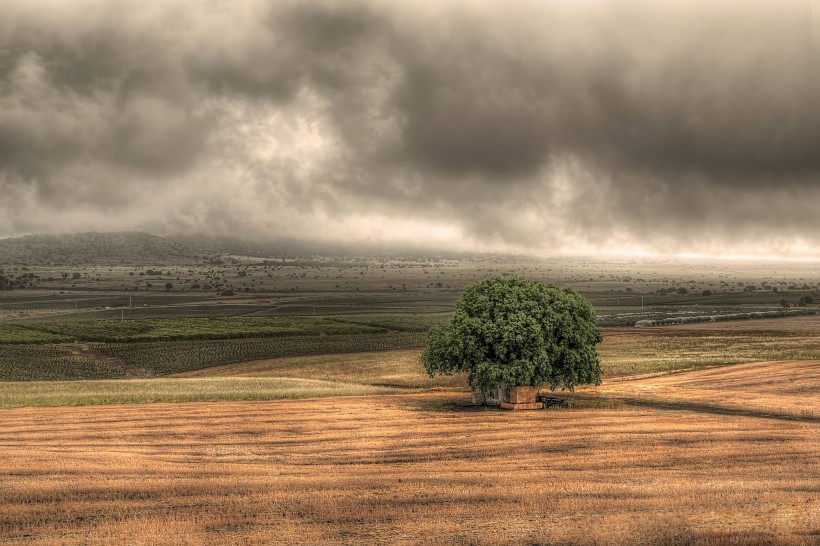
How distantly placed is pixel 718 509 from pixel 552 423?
17.8m

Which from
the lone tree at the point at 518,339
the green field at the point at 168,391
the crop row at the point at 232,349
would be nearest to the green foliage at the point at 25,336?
the crop row at the point at 232,349

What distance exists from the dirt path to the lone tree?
173 ft

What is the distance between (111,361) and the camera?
102188mm

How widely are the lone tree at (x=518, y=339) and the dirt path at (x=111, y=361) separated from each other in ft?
173

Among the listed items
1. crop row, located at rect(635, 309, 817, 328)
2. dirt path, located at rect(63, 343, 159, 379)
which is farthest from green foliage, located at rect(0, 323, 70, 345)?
crop row, located at rect(635, 309, 817, 328)

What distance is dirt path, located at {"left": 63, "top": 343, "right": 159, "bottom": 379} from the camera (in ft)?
303

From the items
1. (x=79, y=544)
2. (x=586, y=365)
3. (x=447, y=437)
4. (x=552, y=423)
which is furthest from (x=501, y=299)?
(x=79, y=544)

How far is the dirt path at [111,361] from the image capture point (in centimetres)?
9238

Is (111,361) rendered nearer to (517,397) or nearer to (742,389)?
(517,397)

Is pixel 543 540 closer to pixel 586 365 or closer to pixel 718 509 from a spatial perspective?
pixel 718 509

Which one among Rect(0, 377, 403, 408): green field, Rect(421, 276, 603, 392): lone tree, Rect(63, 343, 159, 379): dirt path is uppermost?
Rect(421, 276, 603, 392): lone tree

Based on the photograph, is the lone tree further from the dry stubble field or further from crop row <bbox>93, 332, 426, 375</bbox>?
crop row <bbox>93, 332, 426, 375</bbox>

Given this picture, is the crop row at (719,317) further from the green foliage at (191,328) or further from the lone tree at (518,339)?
the lone tree at (518,339)

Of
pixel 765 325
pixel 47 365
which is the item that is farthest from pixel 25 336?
pixel 765 325
